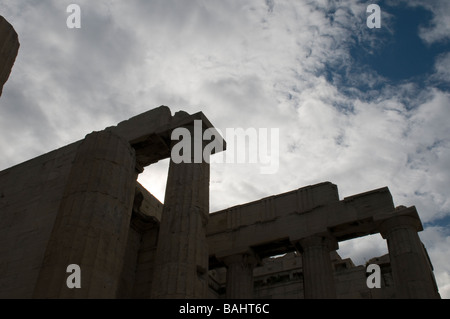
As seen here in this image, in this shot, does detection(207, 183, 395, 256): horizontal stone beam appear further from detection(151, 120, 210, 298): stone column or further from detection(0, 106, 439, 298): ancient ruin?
detection(151, 120, 210, 298): stone column

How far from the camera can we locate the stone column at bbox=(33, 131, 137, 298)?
12.2m

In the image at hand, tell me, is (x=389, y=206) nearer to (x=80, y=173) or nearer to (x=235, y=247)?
(x=235, y=247)

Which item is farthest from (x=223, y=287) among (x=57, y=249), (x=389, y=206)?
(x=57, y=249)

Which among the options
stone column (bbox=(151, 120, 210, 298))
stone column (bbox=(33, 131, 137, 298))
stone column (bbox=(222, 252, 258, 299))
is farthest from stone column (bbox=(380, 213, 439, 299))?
stone column (bbox=(33, 131, 137, 298))

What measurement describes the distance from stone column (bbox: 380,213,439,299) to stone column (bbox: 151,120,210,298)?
8.75 meters

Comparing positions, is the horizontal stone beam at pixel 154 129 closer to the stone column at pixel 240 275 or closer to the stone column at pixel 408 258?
the stone column at pixel 240 275

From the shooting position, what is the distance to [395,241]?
2105 centimetres

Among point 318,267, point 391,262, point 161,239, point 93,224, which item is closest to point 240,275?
point 318,267

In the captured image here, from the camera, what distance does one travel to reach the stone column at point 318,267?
21453 millimetres

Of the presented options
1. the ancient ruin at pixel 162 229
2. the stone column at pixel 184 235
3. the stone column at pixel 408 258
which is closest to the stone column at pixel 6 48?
the ancient ruin at pixel 162 229

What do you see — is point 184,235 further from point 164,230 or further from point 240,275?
point 240,275

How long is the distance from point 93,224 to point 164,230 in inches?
191
